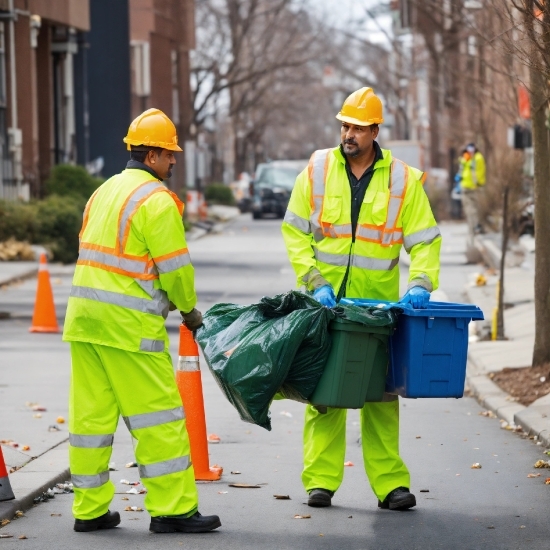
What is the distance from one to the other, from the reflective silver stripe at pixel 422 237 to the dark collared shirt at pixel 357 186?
0.92ft

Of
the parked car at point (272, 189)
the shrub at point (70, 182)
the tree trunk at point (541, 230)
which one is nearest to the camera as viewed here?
the tree trunk at point (541, 230)

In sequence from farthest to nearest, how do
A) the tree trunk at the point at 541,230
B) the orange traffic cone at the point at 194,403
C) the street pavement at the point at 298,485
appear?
the tree trunk at the point at 541,230 < the orange traffic cone at the point at 194,403 < the street pavement at the point at 298,485

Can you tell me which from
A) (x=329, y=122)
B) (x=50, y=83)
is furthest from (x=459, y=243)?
(x=329, y=122)

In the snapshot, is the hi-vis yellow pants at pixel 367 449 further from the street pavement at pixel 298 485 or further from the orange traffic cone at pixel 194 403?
the orange traffic cone at pixel 194 403

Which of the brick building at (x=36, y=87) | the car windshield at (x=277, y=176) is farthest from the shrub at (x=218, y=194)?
the brick building at (x=36, y=87)

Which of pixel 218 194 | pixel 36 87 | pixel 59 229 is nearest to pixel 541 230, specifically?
pixel 59 229

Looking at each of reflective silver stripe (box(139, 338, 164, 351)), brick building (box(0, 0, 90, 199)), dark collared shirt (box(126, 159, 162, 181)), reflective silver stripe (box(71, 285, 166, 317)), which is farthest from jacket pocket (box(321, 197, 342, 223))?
brick building (box(0, 0, 90, 199))

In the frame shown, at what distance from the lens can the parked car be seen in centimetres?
4584

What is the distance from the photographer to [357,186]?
704 cm

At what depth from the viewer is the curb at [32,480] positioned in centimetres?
695

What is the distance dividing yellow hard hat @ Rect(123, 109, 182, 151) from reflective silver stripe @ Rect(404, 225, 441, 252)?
1.32 metres

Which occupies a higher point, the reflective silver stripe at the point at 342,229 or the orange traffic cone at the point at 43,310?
the reflective silver stripe at the point at 342,229

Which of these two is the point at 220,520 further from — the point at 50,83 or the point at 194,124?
the point at 194,124

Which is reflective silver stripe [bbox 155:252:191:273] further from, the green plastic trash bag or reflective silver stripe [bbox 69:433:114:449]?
reflective silver stripe [bbox 69:433:114:449]
